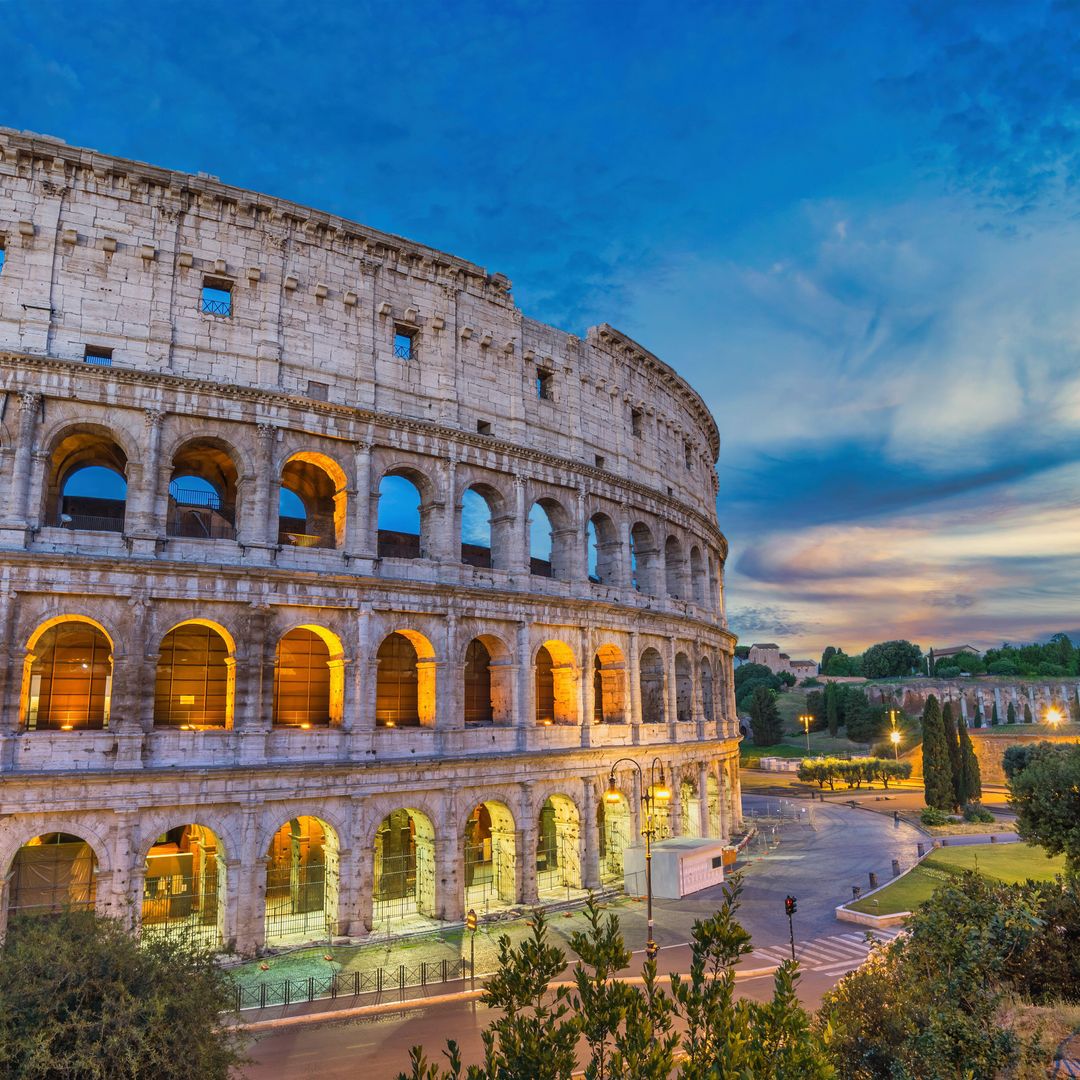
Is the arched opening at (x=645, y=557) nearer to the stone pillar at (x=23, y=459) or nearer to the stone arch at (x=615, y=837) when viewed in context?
the stone arch at (x=615, y=837)

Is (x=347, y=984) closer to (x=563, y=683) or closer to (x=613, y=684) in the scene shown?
(x=563, y=683)

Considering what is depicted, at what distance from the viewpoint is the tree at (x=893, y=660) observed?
166 meters

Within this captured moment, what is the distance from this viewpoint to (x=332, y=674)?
27391 millimetres

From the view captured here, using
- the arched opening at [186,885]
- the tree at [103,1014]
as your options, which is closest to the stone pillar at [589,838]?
the arched opening at [186,885]

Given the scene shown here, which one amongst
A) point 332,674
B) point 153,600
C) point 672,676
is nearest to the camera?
point 153,600

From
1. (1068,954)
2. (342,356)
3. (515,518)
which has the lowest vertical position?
(1068,954)

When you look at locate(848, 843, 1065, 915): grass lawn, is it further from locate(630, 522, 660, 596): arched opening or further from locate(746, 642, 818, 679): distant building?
locate(746, 642, 818, 679): distant building

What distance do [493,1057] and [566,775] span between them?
22.6m

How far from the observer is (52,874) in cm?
2330

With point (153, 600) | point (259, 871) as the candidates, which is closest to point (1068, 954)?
point (259, 871)

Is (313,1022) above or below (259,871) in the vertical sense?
below

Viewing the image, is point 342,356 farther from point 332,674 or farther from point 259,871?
point 259,871

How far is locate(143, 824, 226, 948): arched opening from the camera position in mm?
23859

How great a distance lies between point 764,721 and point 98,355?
3766 inches
